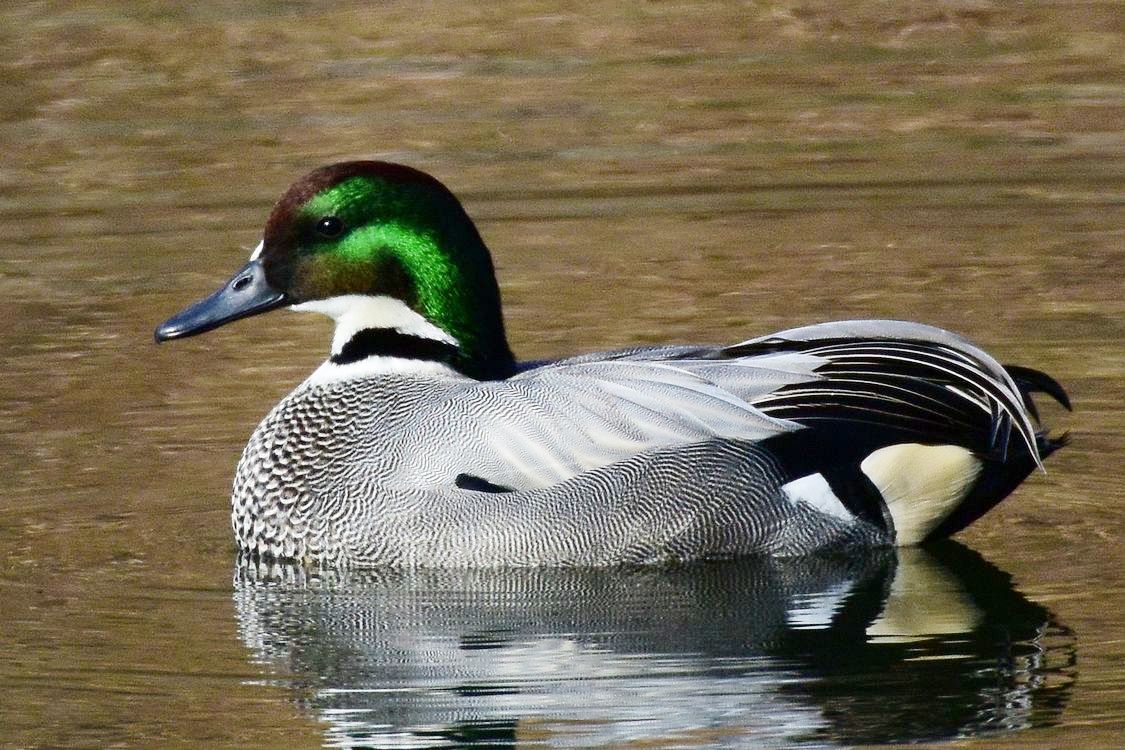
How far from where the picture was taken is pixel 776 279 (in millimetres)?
10805

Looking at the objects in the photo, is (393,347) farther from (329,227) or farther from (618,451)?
(618,451)

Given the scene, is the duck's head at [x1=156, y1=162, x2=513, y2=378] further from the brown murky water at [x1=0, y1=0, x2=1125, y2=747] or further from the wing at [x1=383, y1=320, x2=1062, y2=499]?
the brown murky water at [x1=0, y1=0, x2=1125, y2=747]

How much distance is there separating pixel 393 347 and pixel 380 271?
26 cm

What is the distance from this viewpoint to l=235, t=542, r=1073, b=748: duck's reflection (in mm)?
5867

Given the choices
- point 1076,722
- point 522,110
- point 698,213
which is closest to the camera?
point 1076,722

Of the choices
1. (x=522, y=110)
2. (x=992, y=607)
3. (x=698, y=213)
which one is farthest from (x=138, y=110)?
(x=992, y=607)

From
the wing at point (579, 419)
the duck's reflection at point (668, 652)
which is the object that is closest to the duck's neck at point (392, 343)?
the wing at point (579, 419)

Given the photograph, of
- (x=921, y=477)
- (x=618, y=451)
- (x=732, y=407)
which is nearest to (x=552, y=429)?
(x=618, y=451)

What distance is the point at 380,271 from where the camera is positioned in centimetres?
761

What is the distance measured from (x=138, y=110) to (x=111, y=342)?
4.36 metres

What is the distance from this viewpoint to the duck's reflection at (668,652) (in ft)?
19.2

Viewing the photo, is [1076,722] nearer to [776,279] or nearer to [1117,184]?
[776,279]

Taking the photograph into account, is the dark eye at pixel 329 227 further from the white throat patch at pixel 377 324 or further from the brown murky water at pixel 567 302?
the brown murky water at pixel 567 302

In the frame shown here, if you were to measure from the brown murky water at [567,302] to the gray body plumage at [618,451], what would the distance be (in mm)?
133
